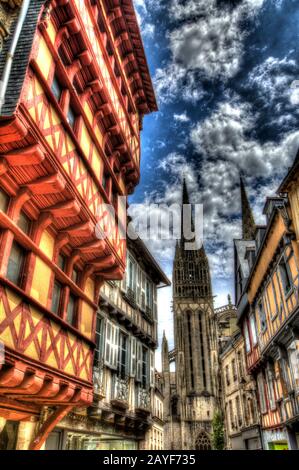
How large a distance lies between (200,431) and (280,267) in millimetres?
60269

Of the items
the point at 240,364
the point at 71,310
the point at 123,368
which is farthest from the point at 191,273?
the point at 71,310

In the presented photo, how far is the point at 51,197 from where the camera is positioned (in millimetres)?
7461

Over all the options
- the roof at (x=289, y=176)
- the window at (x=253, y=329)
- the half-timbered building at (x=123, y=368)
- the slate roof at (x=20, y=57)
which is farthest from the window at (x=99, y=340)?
the window at (x=253, y=329)

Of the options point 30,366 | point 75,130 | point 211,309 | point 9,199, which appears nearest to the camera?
point 30,366

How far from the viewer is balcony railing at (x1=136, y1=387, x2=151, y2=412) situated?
47.0 ft

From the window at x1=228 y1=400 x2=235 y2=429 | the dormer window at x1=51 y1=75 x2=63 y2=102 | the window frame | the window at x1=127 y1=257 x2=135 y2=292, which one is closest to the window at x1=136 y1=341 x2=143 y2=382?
the window at x1=127 y1=257 x2=135 y2=292

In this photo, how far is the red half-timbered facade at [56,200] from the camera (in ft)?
20.7

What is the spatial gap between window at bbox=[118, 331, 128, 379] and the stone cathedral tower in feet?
183

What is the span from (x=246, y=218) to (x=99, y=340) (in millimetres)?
40165

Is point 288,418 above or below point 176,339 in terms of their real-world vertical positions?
below

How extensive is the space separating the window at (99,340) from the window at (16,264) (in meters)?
5.62

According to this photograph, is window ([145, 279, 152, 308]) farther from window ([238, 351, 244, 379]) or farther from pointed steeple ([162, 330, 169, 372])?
pointed steeple ([162, 330, 169, 372])
